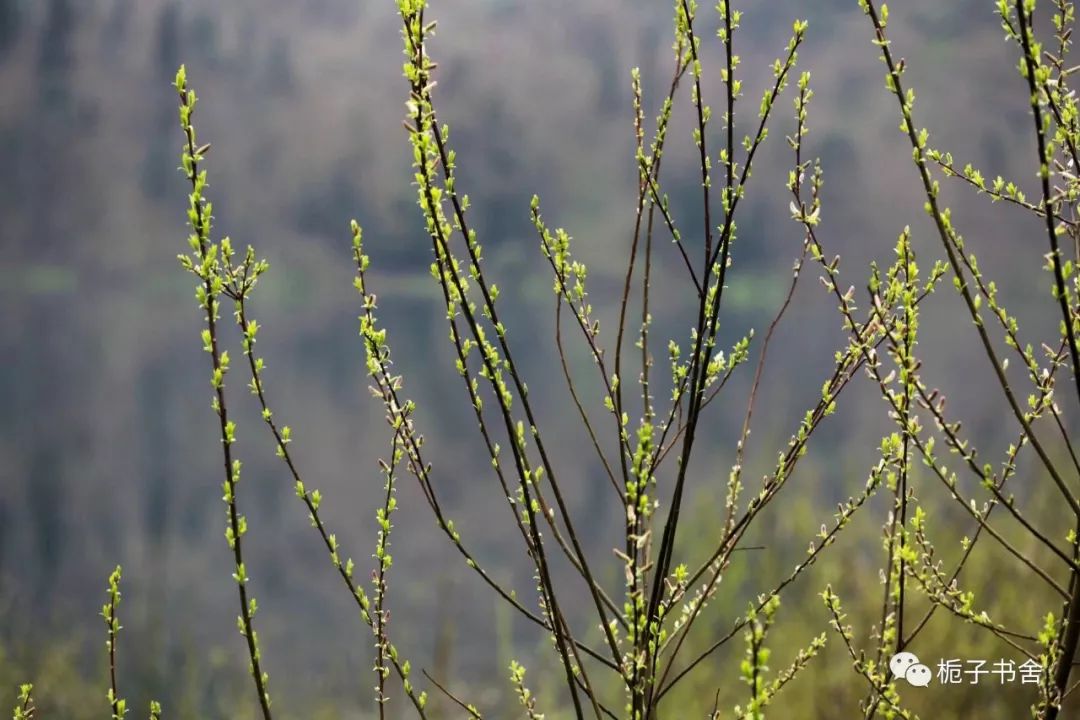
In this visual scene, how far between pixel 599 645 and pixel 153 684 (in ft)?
4.92

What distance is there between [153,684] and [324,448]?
1467mm

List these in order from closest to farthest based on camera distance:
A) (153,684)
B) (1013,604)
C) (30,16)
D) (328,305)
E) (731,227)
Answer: (731,227) < (1013,604) < (153,684) < (30,16) < (328,305)

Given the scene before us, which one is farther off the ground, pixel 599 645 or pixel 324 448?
pixel 324 448

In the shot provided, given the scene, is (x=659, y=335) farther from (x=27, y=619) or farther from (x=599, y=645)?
(x=27, y=619)

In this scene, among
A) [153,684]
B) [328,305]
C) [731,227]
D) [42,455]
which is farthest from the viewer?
[328,305]

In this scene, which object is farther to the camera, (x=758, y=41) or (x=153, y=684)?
(x=758, y=41)

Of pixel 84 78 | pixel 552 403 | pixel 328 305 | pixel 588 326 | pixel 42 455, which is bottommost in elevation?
pixel 588 326

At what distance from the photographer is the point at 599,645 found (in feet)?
10.7

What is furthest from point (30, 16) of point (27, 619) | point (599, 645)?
point (599, 645)

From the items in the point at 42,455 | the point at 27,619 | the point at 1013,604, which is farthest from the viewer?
the point at 42,455

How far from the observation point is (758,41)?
4426mm

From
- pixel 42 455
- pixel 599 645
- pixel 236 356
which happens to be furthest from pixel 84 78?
pixel 599 645

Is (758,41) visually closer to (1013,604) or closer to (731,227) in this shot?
(1013,604)

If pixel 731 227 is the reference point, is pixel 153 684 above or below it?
above
